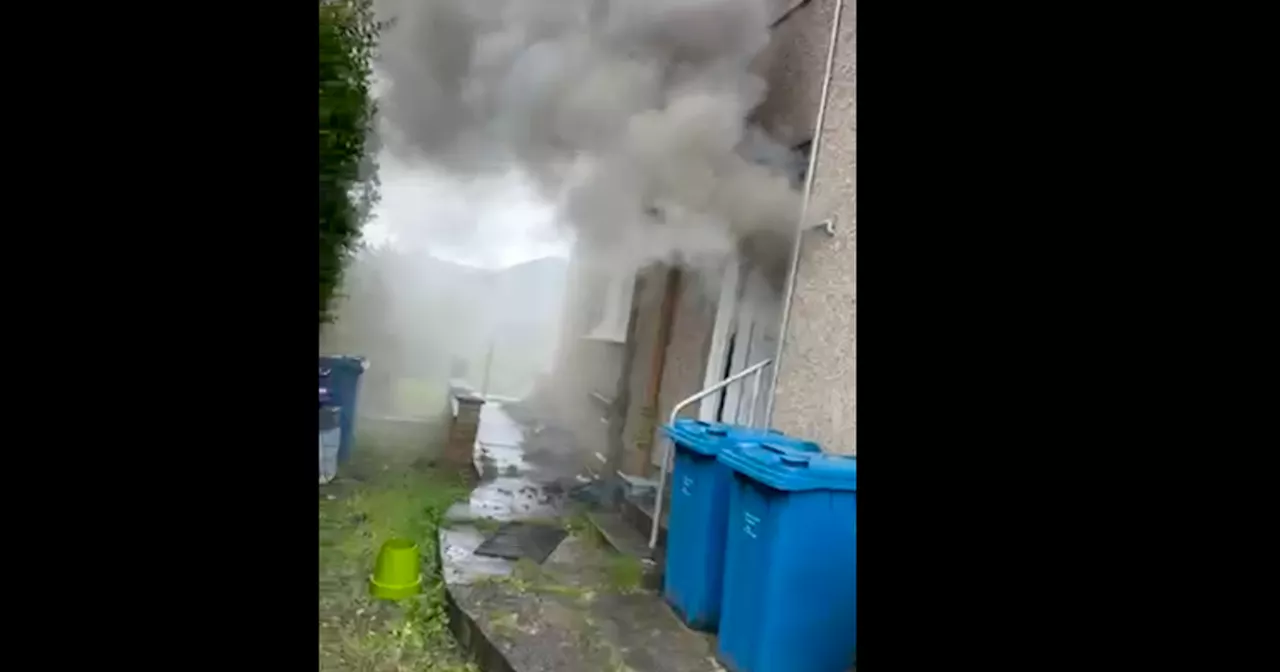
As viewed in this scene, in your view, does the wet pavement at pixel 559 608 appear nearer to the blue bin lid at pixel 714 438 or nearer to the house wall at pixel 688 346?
the blue bin lid at pixel 714 438

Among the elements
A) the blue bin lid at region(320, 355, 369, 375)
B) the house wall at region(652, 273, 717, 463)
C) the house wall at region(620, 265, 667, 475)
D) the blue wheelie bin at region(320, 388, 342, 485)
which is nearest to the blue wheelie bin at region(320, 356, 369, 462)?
the blue bin lid at region(320, 355, 369, 375)

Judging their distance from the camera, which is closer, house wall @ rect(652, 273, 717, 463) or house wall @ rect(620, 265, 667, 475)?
house wall @ rect(652, 273, 717, 463)

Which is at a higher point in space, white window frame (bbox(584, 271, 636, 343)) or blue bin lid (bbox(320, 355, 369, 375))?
white window frame (bbox(584, 271, 636, 343))

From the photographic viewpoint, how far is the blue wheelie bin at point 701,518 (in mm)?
3510

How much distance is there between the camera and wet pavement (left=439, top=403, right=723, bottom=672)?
10.7ft

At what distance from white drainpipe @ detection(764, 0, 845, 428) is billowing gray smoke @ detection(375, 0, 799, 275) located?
0.17 m

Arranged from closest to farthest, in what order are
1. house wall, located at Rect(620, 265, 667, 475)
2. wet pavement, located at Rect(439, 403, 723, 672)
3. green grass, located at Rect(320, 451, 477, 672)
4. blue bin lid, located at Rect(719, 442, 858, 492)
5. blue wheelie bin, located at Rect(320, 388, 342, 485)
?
blue bin lid, located at Rect(719, 442, 858, 492) < wet pavement, located at Rect(439, 403, 723, 672) < green grass, located at Rect(320, 451, 477, 672) < blue wheelie bin, located at Rect(320, 388, 342, 485) < house wall, located at Rect(620, 265, 667, 475)

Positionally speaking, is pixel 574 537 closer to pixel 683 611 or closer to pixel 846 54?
pixel 683 611

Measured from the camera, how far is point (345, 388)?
689 centimetres

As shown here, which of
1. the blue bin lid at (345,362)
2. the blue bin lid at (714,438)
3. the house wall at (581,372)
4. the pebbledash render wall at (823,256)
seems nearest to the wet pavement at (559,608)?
the blue bin lid at (714,438)

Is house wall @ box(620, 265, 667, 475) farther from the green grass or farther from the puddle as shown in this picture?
the puddle
